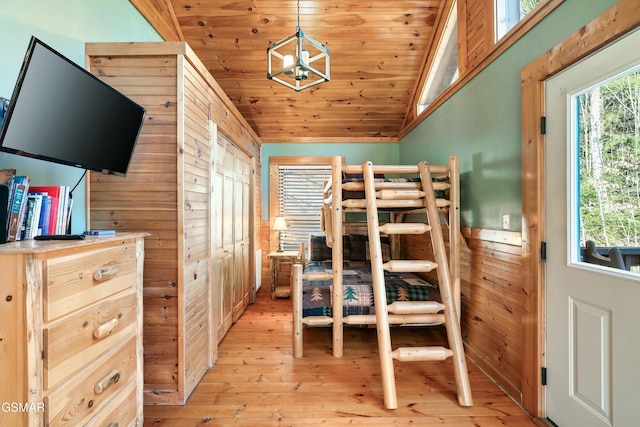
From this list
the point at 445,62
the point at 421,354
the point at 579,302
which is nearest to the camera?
the point at 579,302

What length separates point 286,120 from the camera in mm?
4289

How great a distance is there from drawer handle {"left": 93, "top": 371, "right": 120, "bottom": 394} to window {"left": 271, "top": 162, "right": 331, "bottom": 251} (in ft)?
11.2

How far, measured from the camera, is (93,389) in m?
1.15

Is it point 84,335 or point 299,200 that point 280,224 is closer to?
point 299,200

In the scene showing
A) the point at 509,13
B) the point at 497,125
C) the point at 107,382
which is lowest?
the point at 107,382

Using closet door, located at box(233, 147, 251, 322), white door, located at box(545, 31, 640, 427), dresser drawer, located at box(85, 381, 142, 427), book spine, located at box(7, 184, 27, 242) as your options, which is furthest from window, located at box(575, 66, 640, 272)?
closet door, located at box(233, 147, 251, 322)

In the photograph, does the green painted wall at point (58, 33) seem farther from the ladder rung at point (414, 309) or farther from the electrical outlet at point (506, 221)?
the electrical outlet at point (506, 221)

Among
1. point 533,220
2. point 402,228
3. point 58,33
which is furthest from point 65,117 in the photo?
point 533,220

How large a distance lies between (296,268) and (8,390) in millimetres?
1842

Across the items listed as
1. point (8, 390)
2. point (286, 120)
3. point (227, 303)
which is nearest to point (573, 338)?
point (8, 390)

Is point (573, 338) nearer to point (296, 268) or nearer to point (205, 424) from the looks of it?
point (296, 268)

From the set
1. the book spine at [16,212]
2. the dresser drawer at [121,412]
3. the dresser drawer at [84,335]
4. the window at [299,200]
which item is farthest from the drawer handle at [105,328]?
the window at [299,200]

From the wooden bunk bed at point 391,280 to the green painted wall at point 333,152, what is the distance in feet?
6.46

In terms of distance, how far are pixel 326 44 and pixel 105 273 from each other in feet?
10.3
